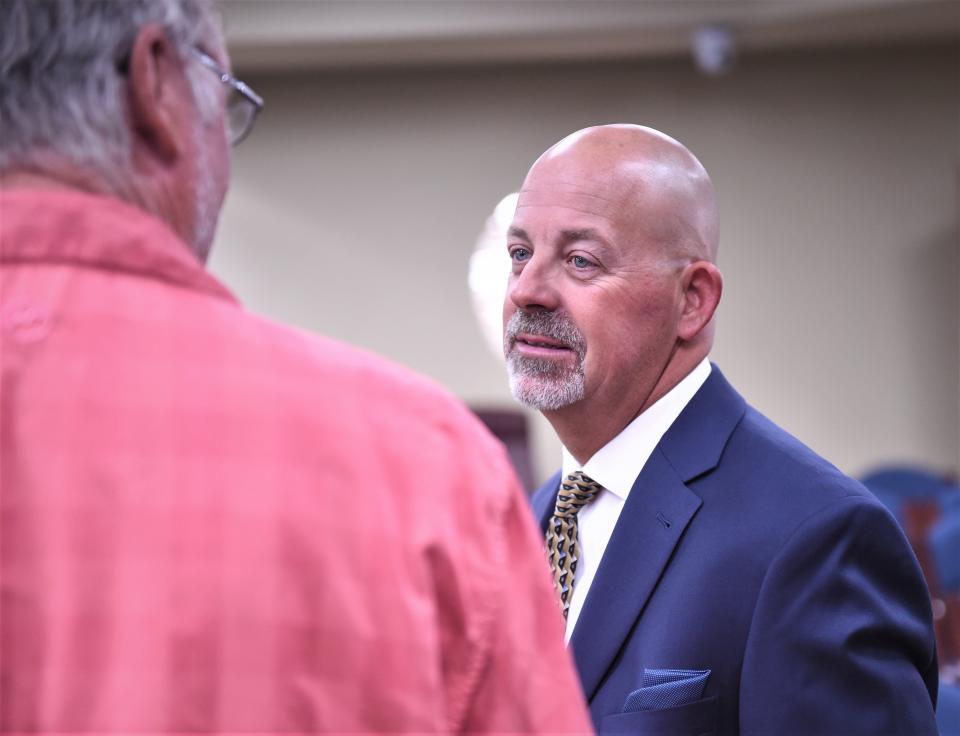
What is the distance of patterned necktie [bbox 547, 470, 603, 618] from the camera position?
6.58 ft

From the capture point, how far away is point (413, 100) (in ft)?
29.1

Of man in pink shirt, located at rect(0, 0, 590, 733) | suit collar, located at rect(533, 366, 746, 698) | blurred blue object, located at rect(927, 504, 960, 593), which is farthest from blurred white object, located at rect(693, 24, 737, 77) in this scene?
man in pink shirt, located at rect(0, 0, 590, 733)

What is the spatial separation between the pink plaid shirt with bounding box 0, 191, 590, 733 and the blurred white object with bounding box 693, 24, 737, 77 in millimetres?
7267

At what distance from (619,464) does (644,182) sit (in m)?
0.48

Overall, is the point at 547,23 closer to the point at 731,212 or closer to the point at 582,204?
the point at 731,212

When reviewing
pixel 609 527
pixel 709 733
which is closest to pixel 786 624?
pixel 709 733

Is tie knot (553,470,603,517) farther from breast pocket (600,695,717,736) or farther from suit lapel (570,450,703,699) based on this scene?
breast pocket (600,695,717,736)

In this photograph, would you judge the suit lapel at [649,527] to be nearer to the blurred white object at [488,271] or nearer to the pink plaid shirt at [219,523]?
the pink plaid shirt at [219,523]

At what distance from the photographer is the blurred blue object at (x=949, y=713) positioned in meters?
2.28

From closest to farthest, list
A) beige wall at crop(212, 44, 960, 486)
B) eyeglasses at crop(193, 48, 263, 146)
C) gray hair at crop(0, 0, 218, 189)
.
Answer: gray hair at crop(0, 0, 218, 189)
eyeglasses at crop(193, 48, 263, 146)
beige wall at crop(212, 44, 960, 486)

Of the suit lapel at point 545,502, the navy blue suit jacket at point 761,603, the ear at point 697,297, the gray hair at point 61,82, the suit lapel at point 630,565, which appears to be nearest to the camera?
the gray hair at point 61,82

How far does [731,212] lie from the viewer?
8.74 meters

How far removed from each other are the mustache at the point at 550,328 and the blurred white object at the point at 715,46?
20.3 ft

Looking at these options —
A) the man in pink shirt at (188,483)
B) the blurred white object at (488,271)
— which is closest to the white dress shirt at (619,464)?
the man in pink shirt at (188,483)
